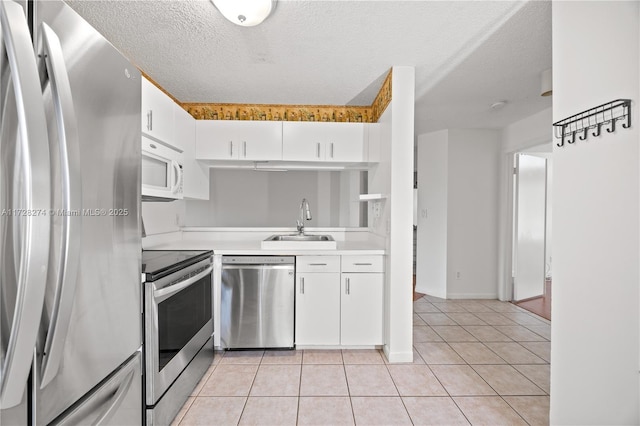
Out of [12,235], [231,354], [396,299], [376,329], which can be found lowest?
[231,354]

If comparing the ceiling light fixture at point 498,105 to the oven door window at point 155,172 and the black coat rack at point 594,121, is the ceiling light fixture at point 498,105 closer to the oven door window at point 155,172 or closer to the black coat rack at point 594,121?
the black coat rack at point 594,121

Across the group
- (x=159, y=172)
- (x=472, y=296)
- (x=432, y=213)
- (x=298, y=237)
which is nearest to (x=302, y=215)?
(x=298, y=237)

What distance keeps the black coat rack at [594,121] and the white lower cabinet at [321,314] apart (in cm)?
184

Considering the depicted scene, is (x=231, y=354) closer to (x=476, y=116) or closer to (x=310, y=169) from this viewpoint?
(x=310, y=169)

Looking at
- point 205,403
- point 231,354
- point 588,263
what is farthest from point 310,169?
point 588,263

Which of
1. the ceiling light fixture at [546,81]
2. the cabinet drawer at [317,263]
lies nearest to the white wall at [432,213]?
the ceiling light fixture at [546,81]

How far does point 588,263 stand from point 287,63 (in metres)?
2.24

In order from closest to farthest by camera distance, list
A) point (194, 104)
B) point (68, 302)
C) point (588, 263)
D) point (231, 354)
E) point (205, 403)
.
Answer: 1. point (68, 302)
2. point (588, 263)
3. point (205, 403)
4. point (231, 354)
5. point (194, 104)

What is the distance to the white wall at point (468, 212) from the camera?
4.39 metres

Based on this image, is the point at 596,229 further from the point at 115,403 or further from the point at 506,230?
the point at 506,230

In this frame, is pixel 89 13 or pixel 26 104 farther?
pixel 89 13

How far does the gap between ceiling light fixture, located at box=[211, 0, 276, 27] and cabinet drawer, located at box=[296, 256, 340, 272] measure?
68.7 inches

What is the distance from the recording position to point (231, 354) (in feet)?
8.79

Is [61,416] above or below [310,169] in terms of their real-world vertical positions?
below
